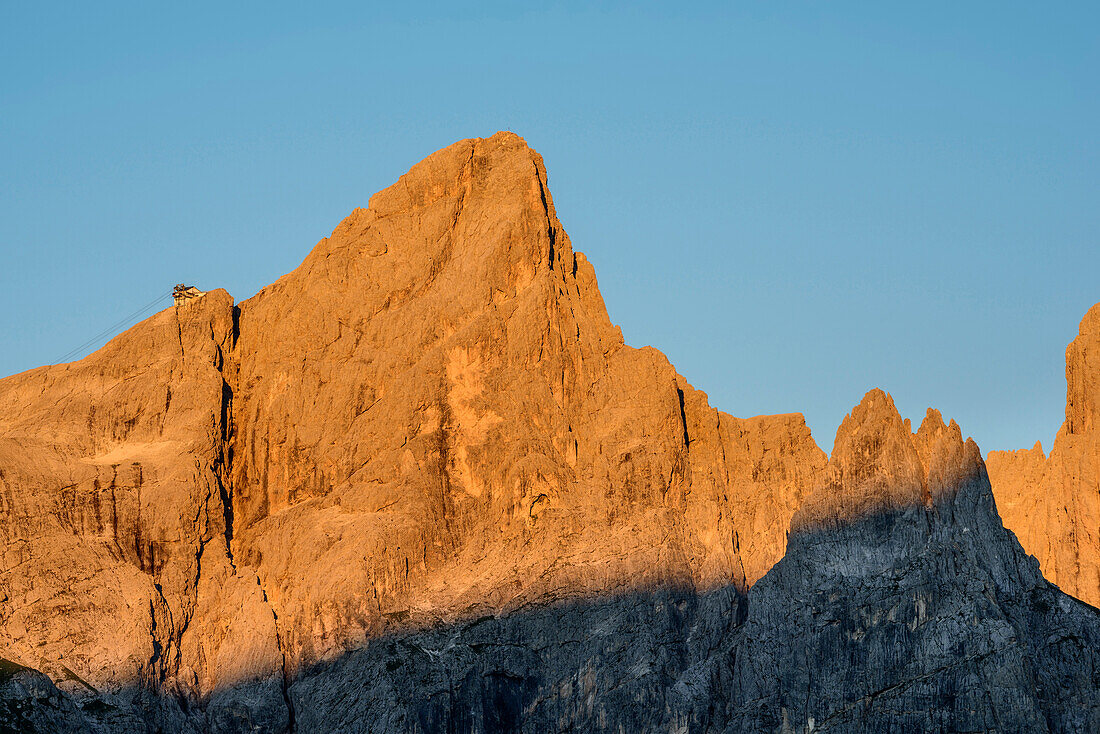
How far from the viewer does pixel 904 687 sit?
199250mm

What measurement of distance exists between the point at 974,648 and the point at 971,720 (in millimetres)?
7057

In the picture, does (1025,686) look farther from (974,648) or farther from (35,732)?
(35,732)

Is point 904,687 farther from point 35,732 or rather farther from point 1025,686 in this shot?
point 35,732

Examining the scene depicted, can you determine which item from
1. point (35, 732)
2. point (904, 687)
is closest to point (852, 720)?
point (904, 687)

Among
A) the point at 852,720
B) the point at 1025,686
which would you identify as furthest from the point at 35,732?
the point at 1025,686

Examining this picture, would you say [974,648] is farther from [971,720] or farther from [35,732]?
[35,732]

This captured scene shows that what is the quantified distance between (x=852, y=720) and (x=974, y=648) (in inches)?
486

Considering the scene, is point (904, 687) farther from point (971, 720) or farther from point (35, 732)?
point (35, 732)

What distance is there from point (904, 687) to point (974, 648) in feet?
22.9

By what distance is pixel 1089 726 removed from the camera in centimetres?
19562

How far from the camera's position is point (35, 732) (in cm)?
19825

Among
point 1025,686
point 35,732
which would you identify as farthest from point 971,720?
point 35,732

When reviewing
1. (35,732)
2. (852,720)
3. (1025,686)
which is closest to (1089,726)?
(1025,686)

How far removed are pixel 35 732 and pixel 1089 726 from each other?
9077 centimetres
